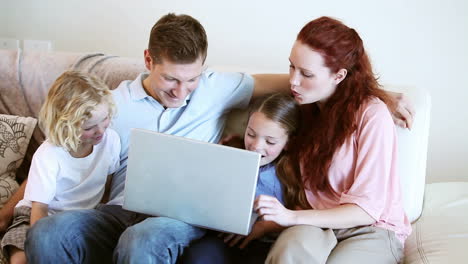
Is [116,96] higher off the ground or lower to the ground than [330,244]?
higher

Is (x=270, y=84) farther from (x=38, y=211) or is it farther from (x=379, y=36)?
(x=38, y=211)

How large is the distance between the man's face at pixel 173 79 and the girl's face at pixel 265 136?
0.21 m

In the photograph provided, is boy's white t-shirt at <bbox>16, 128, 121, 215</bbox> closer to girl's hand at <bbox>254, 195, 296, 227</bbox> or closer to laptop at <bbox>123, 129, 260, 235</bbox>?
laptop at <bbox>123, 129, 260, 235</bbox>

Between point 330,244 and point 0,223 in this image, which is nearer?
point 330,244

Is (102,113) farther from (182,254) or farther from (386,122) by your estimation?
A: (386,122)

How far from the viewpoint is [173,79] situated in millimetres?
1348

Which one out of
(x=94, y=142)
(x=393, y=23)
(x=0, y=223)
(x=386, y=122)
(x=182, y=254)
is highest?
(x=393, y=23)

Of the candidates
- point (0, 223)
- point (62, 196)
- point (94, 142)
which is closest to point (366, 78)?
point (94, 142)

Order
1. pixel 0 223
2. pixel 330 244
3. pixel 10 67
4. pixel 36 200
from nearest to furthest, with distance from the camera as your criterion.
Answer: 1. pixel 330 244
2. pixel 36 200
3. pixel 0 223
4. pixel 10 67

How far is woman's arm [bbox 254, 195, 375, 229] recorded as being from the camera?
1158mm

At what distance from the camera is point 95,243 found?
1.21 meters

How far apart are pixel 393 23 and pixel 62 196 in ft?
4.15

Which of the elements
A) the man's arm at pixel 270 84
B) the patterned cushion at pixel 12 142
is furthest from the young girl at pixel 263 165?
the patterned cushion at pixel 12 142

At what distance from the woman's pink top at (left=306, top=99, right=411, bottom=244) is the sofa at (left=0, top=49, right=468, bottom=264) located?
111 mm
